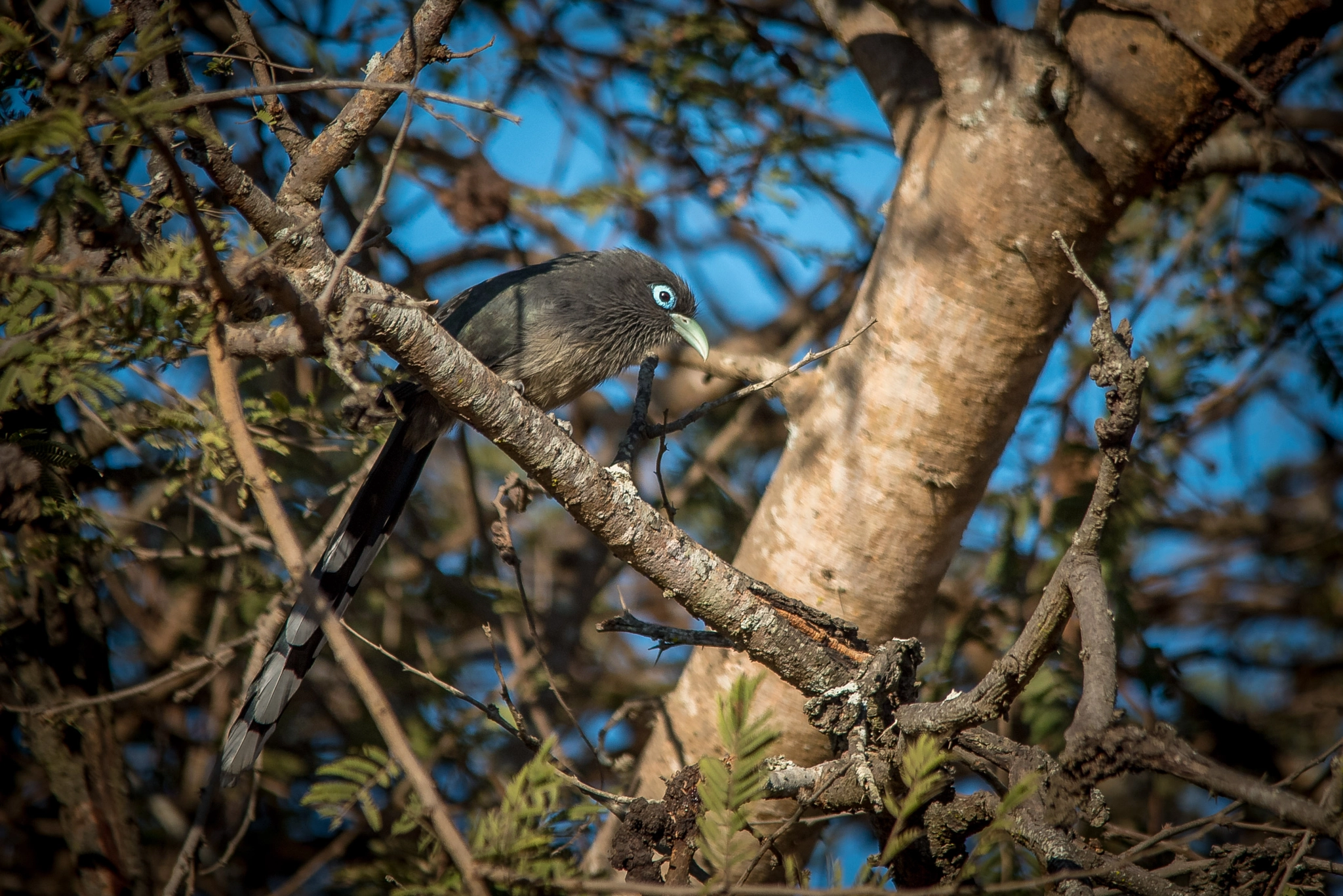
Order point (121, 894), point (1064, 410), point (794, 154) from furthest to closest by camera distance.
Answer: point (794, 154)
point (1064, 410)
point (121, 894)

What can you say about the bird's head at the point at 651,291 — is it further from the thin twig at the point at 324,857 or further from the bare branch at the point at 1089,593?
the thin twig at the point at 324,857

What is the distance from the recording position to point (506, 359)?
3766 mm

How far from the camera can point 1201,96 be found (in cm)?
265

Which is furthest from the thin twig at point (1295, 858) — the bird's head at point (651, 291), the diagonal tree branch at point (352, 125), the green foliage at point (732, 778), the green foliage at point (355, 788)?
the bird's head at point (651, 291)

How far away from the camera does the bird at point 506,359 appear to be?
3.05 metres

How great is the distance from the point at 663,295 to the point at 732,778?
306 centimetres

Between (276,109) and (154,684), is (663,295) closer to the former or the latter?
(276,109)

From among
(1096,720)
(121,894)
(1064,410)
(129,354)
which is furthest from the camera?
(1064,410)

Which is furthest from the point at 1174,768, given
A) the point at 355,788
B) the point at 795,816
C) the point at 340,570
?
the point at 340,570

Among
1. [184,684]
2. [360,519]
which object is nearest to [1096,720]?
[360,519]

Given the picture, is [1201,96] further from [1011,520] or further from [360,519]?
[360,519]

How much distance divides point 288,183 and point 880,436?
189cm

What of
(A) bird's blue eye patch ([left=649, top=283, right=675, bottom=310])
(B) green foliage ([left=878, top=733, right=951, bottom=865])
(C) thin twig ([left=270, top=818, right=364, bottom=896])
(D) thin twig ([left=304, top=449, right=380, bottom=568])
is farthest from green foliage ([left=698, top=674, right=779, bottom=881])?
(A) bird's blue eye patch ([left=649, top=283, right=675, bottom=310])

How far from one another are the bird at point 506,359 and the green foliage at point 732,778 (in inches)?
70.5
